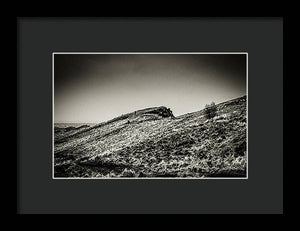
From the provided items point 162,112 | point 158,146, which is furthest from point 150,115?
point 158,146

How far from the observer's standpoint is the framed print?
550 cm

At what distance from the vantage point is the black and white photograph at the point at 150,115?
5.48 m

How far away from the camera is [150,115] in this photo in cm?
550

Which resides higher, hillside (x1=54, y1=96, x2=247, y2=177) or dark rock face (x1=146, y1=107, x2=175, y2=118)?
dark rock face (x1=146, y1=107, x2=175, y2=118)

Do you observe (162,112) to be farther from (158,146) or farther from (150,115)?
(158,146)

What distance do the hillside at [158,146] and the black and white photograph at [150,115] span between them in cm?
1

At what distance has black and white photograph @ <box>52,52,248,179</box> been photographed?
216 inches

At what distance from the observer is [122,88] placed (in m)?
5.57

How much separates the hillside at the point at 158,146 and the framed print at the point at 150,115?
14 millimetres

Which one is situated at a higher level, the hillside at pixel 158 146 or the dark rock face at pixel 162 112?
the dark rock face at pixel 162 112

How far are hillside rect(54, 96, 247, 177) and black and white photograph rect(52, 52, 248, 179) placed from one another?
14 mm
